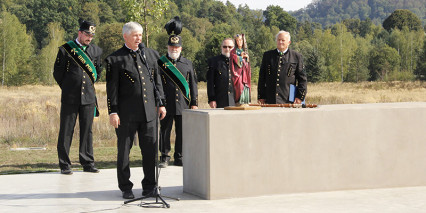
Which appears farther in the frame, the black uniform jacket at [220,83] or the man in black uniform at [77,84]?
the black uniform jacket at [220,83]

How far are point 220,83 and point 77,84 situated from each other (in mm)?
2251

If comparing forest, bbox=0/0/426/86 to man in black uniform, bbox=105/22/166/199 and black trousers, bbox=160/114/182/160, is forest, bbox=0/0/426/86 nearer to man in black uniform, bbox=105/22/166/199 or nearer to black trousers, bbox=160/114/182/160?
black trousers, bbox=160/114/182/160

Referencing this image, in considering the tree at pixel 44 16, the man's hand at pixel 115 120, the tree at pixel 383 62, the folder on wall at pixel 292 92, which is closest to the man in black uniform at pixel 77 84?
the man's hand at pixel 115 120

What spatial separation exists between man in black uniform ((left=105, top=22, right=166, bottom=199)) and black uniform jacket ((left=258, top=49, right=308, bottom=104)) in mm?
2680

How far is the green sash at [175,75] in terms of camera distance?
413 inches

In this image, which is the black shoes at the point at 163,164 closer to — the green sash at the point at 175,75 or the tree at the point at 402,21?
the green sash at the point at 175,75

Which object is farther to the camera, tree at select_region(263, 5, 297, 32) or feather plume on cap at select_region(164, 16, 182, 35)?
tree at select_region(263, 5, 297, 32)

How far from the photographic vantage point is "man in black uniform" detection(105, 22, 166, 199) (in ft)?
25.1

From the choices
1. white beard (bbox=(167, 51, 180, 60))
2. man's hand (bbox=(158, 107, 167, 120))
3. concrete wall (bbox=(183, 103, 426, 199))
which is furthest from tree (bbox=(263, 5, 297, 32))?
man's hand (bbox=(158, 107, 167, 120))

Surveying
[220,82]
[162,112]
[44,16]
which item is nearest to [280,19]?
[44,16]

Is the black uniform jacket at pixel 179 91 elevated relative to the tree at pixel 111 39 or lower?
lower

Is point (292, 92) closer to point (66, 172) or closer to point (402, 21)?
point (66, 172)

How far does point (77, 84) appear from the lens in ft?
32.6

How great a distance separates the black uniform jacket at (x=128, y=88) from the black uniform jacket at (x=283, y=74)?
9.01ft
